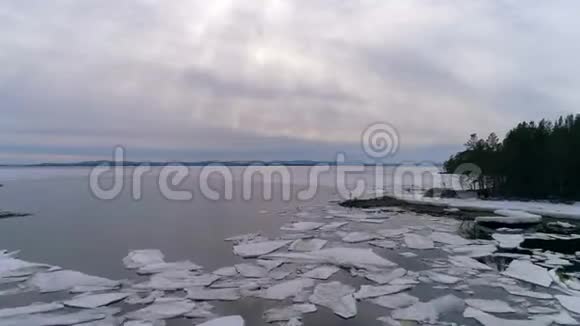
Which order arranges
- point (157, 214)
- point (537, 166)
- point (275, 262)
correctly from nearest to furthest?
1. point (275, 262)
2. point (157, 214)
3. point (537, 166)

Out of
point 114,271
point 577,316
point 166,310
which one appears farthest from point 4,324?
point 577,316

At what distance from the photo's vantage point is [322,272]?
7.36m

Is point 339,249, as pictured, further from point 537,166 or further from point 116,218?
point 537,166

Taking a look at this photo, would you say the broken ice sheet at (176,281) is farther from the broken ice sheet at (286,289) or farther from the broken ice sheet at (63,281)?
the broken ice sheet at (286,289)

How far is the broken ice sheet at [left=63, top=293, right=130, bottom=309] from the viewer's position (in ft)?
18.5

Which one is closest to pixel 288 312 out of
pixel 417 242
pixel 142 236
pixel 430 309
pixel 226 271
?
pixel 430 309

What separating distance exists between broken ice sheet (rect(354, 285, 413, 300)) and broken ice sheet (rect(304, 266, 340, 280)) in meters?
0.84

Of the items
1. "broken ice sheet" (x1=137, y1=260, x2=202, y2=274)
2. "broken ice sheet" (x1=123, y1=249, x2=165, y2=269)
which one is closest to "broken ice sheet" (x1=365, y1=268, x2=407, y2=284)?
"broken ice sheet" (x1=137, y1=260, x2=202, y2=274)

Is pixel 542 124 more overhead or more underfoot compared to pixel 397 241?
more overhead

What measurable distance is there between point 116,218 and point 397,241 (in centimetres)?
1050

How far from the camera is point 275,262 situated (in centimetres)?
819

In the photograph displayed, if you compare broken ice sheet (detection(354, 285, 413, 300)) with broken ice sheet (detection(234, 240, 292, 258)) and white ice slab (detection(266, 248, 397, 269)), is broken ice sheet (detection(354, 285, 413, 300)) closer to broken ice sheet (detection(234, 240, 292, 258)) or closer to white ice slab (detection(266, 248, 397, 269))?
white ice slab (detection(266, 248, 397, 269))

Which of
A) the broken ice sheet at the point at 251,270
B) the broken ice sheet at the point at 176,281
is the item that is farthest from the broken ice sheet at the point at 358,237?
the broken ice sheet at the point at 176,281

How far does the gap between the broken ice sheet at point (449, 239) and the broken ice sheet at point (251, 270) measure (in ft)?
18.0
